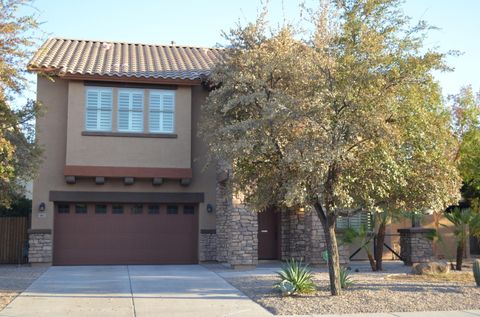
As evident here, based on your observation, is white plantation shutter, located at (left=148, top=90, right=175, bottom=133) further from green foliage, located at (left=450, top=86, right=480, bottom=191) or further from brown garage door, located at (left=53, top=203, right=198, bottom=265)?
green foliage, located at (left=450, top=86, right=480, bottom=191)

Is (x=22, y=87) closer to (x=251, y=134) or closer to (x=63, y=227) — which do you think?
(x=251, y=134)

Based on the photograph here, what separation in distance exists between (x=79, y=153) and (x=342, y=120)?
11.3 metres

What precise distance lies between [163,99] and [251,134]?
981 centimetres

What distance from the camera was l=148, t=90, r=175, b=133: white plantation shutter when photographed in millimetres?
20734

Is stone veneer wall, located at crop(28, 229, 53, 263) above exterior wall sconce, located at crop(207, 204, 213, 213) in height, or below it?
below

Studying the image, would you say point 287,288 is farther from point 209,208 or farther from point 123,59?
point 123,59

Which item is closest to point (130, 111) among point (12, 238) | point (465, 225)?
point (12, 238)

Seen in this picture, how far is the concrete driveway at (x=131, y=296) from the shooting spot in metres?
11.0

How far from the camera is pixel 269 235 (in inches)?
873

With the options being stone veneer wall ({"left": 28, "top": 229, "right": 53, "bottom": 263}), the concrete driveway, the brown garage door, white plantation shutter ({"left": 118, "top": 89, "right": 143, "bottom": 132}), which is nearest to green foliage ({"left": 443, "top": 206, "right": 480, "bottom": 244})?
the concrete driveway

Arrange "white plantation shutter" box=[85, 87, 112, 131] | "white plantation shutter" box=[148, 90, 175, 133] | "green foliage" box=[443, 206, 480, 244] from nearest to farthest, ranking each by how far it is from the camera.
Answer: "green foliage" box=[443, 206, 480, 244] < "white plantation shutter" box=[85, 87, 112, 131] < "white plantation shutter" box=[148, 90, 175, 133]

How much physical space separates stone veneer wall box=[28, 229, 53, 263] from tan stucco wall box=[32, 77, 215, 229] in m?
0.31

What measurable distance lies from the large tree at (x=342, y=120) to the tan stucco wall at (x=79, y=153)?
322 inches

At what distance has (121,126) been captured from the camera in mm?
20438
